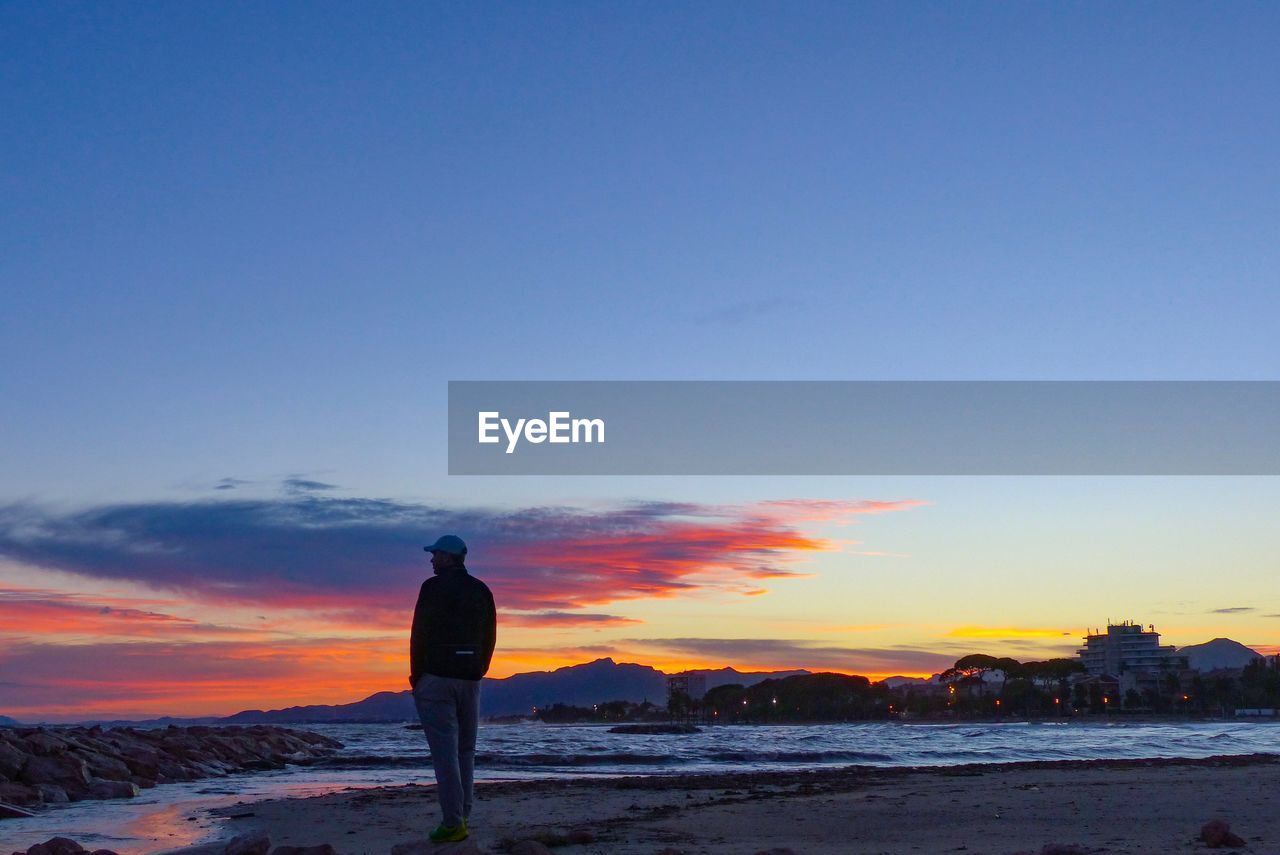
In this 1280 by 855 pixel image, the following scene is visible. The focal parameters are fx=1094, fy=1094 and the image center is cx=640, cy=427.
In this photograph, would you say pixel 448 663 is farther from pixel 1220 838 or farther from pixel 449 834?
pixel 1220 838

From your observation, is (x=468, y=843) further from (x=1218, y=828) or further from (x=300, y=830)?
(x=1218, y=828)

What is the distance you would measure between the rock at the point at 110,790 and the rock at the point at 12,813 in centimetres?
268

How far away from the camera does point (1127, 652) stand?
574ft

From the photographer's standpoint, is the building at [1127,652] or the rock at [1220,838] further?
the building at [1127,652]

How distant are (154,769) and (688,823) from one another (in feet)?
43.1

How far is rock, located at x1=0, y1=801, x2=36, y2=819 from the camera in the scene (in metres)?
11.1

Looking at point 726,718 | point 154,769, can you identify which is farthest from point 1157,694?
point 154,769

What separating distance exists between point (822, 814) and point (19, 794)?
354 inches

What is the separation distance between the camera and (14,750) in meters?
15.1

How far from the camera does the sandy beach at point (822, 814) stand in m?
7.54

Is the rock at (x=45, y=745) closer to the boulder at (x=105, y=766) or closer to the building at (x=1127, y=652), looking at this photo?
the boulder at (x=105, y=766)

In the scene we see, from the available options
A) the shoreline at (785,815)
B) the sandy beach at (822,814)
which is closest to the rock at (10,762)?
the shoreline at (785,815)

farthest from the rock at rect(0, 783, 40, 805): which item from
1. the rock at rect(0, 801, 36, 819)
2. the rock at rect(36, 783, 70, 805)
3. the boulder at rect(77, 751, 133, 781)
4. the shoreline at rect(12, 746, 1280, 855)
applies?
the boulder at rect(77, 751, 133, 781)

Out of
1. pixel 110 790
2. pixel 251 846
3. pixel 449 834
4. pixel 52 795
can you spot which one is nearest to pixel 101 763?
pixel 110 790
